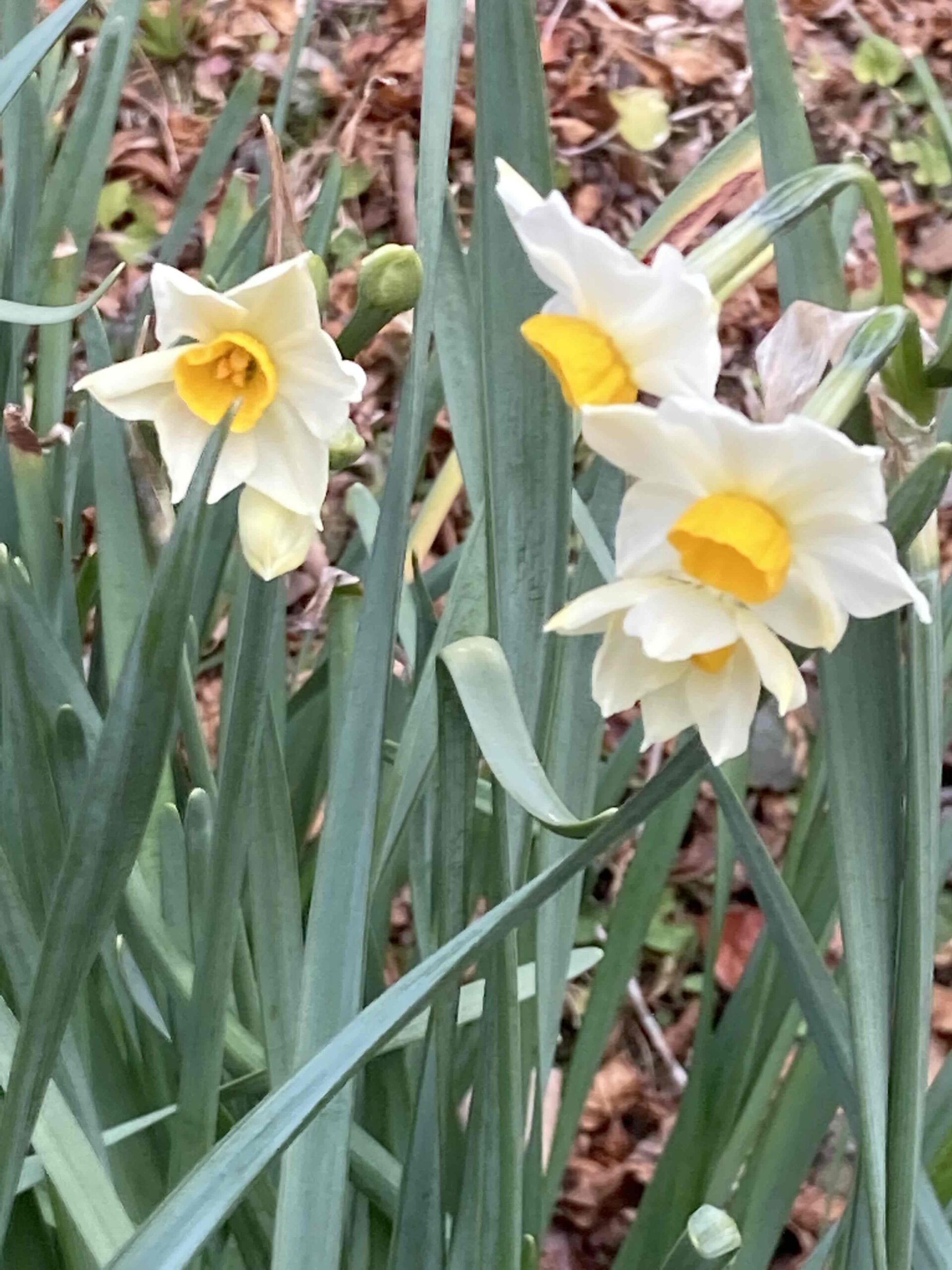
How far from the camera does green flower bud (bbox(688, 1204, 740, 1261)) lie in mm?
403

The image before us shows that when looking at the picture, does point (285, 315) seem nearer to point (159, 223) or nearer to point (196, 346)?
point (196, 346)

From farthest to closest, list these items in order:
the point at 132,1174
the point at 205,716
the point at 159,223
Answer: the point at 159,223
the point at 205,716
the point at 132,1174

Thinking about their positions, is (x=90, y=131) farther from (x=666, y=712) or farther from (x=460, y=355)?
(x=666, y=712)

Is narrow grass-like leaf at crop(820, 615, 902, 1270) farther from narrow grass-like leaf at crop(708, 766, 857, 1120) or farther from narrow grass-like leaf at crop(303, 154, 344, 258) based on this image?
narrow grass-like leaf at crop(303, 154, 344, 258)

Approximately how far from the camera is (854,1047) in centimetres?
39

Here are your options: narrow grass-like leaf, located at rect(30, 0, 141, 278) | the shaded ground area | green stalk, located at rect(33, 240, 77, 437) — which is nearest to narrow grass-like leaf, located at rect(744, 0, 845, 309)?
narrow grass-like leaf, located at rect(30, 0, 141, 278)

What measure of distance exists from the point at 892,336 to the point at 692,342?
0.24 feet

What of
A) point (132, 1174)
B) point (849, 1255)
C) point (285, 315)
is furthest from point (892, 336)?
point (132, 1174)

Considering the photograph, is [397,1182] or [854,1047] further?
[397,1182]

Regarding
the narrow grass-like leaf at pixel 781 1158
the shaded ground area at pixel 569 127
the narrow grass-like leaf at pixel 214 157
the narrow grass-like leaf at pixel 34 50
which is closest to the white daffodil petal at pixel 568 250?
the narrow grass-like leaf at pixel 34 50

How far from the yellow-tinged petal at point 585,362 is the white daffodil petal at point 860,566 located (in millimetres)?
64

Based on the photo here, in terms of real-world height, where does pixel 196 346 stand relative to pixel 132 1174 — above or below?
above

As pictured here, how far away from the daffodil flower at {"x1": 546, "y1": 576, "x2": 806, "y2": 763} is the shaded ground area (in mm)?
982

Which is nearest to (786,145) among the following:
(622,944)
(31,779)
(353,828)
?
(353,828)
